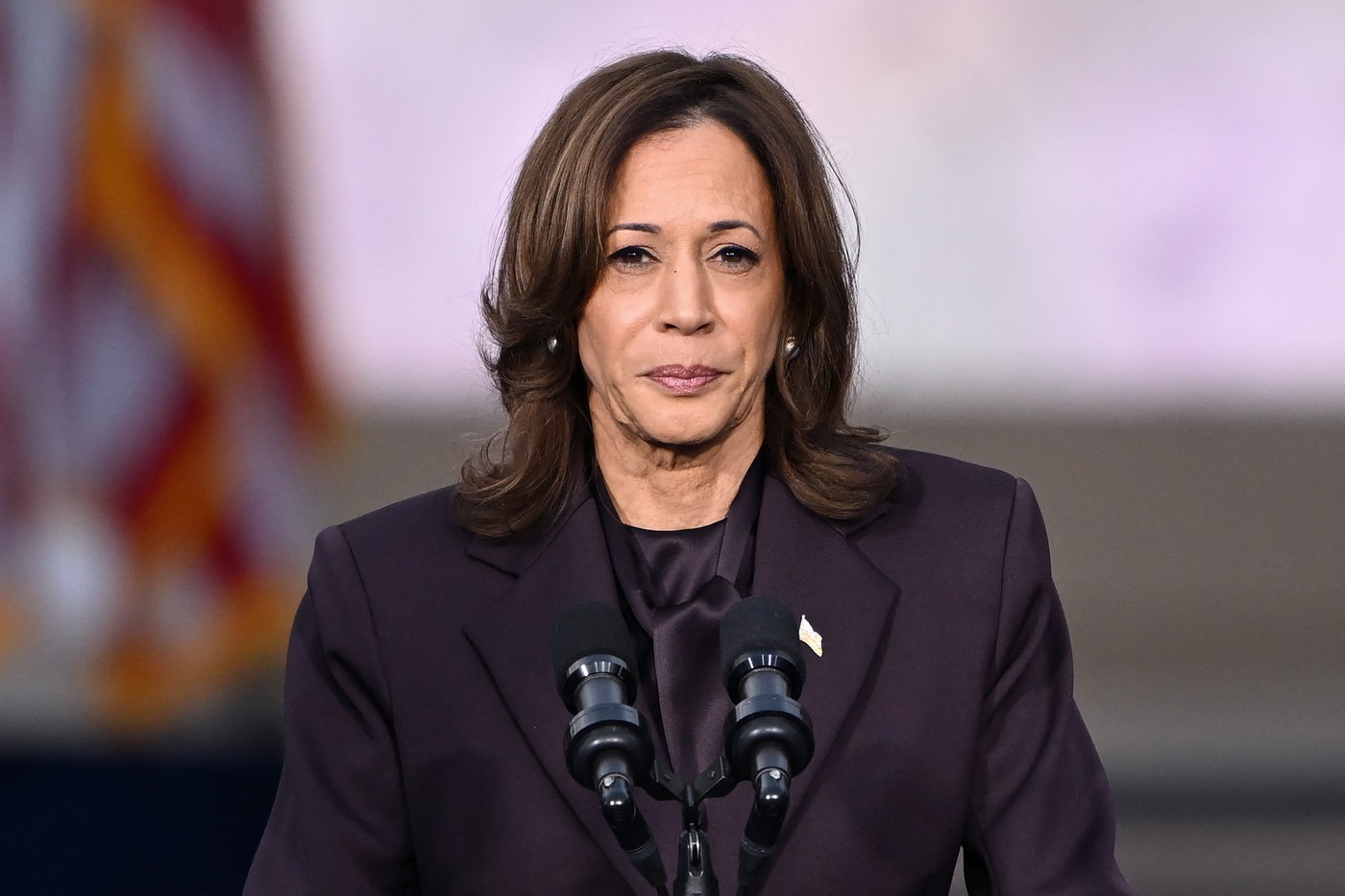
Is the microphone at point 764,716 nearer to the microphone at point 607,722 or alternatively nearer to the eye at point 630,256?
the microphone at point 607,722

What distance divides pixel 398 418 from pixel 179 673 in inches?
32.5

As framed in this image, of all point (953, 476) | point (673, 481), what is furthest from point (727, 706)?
point (953, 476)

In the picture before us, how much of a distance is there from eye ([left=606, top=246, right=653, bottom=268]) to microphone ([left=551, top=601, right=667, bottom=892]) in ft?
2.17

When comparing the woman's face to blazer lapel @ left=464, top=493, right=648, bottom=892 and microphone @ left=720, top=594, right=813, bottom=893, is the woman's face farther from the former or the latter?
microphone @ left=720, top=594, right=813, bottom=893

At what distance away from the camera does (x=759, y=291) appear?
6.00ft

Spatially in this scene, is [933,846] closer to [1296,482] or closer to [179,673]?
[179,673]

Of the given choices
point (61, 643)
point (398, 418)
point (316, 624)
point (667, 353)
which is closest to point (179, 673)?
point (61, 643)

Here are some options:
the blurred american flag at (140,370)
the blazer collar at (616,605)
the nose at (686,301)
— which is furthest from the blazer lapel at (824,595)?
the blurred american flag at (140,370)

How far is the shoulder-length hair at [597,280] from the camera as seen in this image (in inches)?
73.1

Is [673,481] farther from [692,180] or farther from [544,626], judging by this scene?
[692,180]

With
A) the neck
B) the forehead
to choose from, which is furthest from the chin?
the forehead

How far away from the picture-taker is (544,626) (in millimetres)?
1834

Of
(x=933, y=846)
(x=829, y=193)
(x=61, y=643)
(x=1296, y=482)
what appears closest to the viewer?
(x=933, y=846)

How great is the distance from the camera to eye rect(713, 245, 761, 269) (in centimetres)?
182
